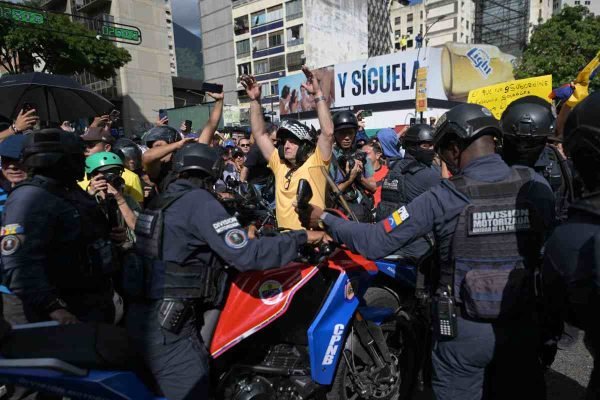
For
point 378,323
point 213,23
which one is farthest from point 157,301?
point 213,23

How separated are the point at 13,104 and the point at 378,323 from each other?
15.9ft

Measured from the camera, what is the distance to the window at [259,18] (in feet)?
179

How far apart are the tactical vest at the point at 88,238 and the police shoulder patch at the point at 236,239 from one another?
0.98 metres

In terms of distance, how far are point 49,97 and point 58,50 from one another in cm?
2633

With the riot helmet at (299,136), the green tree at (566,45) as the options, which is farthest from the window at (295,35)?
the riot helmet at (299,136)

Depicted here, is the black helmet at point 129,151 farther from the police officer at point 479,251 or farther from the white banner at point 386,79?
the white banner at point 386,79

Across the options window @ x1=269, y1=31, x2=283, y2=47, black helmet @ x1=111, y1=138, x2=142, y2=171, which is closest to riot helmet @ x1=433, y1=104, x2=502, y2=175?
black helmet @ x1=111, y1=138, x2=142, y2=171

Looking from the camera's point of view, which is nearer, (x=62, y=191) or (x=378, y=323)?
(x=62, y=191)

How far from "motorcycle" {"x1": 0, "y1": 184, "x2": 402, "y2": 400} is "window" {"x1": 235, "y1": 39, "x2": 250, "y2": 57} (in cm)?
5940

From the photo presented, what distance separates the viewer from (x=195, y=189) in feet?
6.73

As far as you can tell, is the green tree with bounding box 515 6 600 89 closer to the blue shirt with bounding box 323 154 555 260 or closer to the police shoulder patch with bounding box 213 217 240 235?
the blue shirt with bounding box 323 154 555 260

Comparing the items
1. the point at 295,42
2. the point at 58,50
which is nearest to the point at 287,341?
the point at 58,50

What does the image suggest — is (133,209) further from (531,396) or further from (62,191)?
(531,396)

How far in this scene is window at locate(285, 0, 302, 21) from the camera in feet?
167
